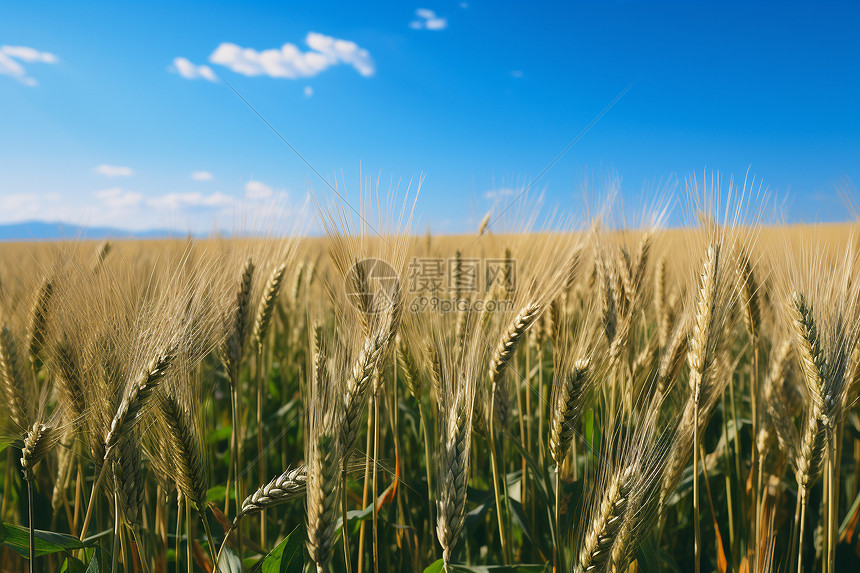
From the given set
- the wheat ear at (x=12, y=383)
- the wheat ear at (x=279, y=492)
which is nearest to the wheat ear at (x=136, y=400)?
the wheat ear at (x=279, y=492)

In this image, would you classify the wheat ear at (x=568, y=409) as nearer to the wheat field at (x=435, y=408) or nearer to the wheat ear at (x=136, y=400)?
the wheat field at (x=435, y=408)

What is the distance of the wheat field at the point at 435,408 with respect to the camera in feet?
3.74

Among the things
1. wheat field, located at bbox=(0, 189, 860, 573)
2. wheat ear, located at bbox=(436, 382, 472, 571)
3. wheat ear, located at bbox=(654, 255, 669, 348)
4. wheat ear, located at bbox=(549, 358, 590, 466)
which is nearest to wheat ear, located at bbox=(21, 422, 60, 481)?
wheat field, located at bbox=(0, 189, 860, 573)

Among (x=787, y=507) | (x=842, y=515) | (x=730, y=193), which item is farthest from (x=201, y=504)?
(x=842, y=515)

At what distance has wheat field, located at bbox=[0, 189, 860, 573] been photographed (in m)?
1.14

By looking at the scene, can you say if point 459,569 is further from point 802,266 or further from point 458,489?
point 802,266

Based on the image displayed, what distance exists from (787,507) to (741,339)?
66.8 inches

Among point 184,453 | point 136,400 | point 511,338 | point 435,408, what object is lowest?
point 435,408

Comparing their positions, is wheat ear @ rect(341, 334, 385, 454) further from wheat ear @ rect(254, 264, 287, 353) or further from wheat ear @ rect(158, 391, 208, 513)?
wheat ear @ rect(254, 264, 287, 353)

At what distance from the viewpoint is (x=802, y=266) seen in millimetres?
1734

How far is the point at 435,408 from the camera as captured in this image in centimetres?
192

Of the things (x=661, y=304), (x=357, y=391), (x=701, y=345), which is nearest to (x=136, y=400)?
(x=357, y=391)

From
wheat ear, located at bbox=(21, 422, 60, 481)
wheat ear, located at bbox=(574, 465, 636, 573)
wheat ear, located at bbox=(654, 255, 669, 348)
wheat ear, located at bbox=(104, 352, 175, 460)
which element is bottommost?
wheat ear, located at bbox=(574, 465, 636, 573)

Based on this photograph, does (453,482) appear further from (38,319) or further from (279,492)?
(38,319)
